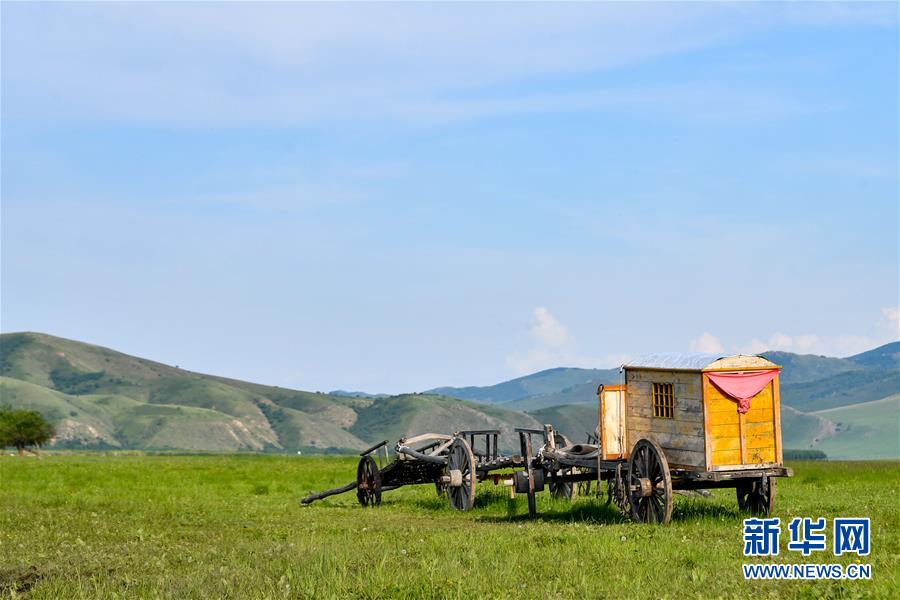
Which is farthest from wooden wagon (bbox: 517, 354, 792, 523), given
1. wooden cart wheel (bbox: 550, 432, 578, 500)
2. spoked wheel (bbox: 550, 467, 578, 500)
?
spoked wheel (bbox: 550, 467, 578, 500)

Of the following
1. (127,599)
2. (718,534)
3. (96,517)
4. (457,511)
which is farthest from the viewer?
(457,511)

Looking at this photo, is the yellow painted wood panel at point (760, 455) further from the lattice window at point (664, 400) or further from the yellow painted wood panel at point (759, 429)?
the lattice window at point (664, 400)

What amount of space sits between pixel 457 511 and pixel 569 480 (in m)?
3.28

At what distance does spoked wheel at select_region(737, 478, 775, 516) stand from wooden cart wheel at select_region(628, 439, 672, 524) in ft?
→ 7.00

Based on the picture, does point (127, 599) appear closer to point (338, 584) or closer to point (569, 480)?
point (338, 584)

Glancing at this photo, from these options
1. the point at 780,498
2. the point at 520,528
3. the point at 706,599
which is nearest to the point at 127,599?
the point at 706,599

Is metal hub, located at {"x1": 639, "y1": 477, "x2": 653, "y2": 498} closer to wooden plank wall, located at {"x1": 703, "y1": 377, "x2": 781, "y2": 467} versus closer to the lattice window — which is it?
wooden plank wall, located at {"x1": 703, "y1": 377, "x2": 781, "y2": 467}

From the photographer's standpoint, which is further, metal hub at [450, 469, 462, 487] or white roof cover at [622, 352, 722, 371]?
metal hub at [450, 469, 462, 487]

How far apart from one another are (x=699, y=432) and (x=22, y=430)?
121 m

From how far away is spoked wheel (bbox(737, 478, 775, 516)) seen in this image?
2122cm

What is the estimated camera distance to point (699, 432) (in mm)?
20375

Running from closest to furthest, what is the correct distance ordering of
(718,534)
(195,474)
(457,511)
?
(718,534), (457,511), (195,474)

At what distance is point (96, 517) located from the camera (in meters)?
24.7

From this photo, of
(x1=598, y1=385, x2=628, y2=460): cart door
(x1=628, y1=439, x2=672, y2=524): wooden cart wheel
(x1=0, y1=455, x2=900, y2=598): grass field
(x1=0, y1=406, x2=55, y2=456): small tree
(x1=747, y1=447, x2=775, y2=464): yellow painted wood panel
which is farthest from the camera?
(x1=0, y1=406, x2=55, y2=456): small tree
